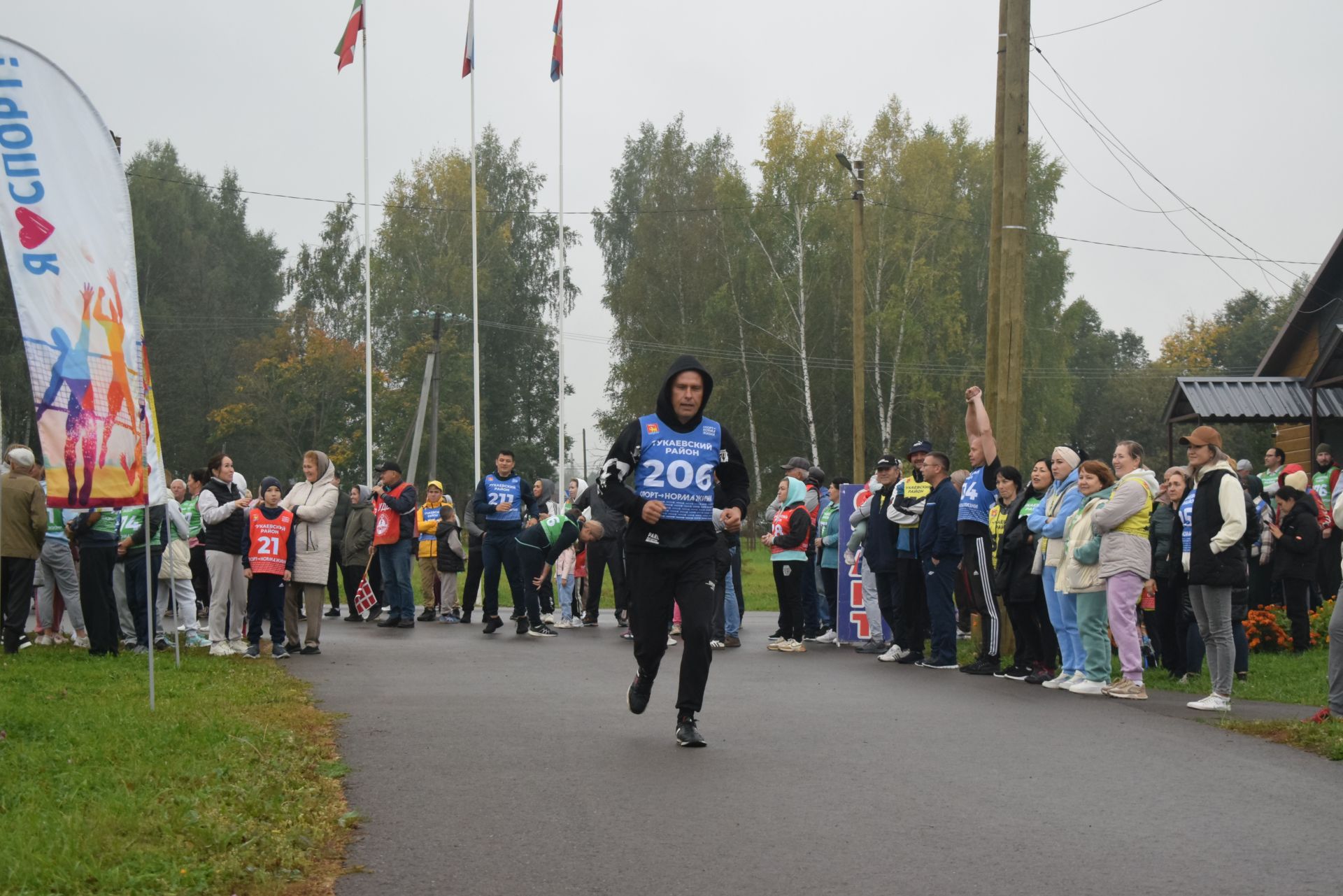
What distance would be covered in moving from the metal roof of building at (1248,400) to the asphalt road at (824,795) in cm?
1813

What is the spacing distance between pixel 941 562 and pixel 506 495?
6285mm

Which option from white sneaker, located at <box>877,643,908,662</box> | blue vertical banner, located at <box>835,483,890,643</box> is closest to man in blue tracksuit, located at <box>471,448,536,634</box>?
blue vertical banner, located at <box>835,483,890,643</box>

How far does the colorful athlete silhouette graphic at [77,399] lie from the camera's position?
28.7 feet

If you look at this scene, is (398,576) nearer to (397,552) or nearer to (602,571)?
(397,552)

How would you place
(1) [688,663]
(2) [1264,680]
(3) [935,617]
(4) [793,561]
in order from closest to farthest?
(1) [688,663] < (2) [1264,680] < (3) [935,617] < (4) [793,561]

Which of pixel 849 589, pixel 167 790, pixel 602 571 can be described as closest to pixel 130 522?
A: pixel 602 571

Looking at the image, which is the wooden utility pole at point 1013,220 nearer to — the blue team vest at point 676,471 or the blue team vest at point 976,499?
the blue team vest at point 976,499

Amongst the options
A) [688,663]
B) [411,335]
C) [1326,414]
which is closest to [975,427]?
[688,663]

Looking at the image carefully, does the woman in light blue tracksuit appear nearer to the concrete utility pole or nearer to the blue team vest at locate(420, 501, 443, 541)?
the blue team vest at locate(420, 501, 443, 541)

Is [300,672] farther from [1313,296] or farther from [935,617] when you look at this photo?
[1313,296]

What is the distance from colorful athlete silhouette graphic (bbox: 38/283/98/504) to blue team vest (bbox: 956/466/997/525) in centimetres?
754

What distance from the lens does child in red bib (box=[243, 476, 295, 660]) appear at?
546 inches

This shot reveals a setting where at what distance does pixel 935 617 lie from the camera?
13.6 m

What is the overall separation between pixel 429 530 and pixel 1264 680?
1100 cm
